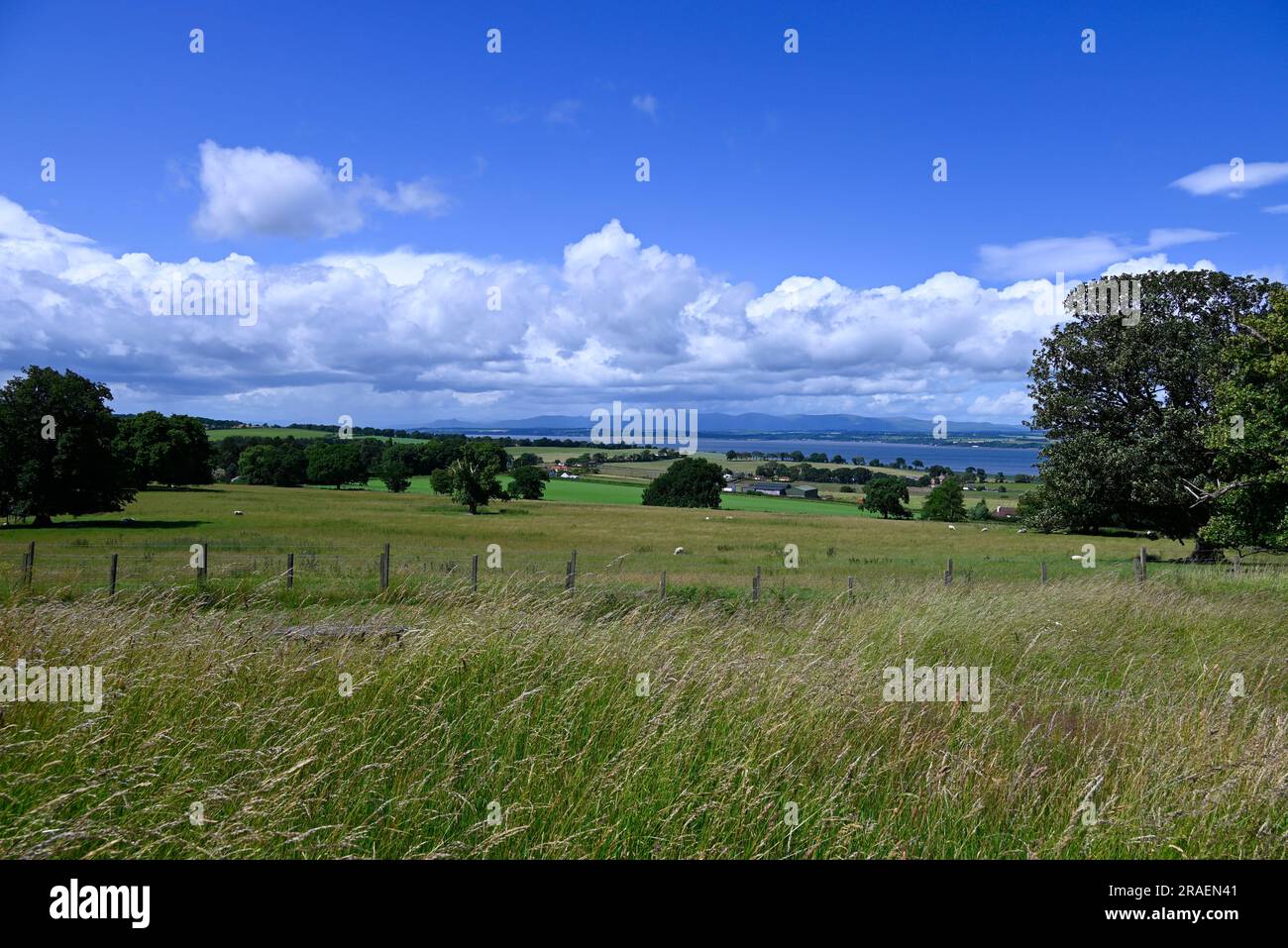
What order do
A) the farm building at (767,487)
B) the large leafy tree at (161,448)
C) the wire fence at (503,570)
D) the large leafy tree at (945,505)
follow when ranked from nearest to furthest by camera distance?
1. the wire fence at (503,570)
2. the large leafy tree at (161,448)
3. the large leafy tree at (945,505)
4. the farm building at (767,487)

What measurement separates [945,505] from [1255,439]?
75.5 meters

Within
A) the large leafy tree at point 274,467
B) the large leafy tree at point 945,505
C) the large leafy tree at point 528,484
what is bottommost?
the large leafy tree at point 945,505

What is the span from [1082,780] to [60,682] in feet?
19.7

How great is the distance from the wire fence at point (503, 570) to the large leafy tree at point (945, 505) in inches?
2266

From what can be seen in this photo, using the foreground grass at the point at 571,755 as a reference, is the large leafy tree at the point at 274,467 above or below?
above

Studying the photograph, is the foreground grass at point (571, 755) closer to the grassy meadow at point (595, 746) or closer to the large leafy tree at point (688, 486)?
the grassy meadow at point (595, 746)

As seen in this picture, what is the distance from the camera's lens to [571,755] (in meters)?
4.04

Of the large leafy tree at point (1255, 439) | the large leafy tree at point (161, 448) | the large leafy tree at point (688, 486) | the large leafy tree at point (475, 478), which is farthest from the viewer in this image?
the large leafy tree at point (688, 486)

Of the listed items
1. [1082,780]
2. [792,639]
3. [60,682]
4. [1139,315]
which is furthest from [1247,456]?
[60,682]

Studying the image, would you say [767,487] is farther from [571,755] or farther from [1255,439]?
[571,755]

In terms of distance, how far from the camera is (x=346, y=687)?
4676 mm

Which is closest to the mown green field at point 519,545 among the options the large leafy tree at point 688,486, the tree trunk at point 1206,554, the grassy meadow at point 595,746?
the tree trunk at point 1206,554

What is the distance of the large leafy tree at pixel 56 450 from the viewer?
50.7 m
